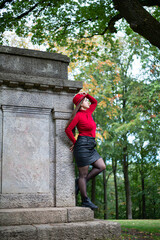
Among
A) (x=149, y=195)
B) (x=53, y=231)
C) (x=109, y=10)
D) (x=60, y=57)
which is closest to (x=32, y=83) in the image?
(x=60, y=57)

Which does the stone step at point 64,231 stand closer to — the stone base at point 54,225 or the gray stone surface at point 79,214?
the stone base at point 54,225

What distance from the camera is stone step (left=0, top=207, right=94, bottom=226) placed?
14.0 ft

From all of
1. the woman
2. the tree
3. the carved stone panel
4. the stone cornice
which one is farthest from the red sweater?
the tree

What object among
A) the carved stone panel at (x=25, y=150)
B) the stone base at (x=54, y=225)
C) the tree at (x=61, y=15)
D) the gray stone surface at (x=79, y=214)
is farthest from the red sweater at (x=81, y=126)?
the tree at (x=61, y=15)

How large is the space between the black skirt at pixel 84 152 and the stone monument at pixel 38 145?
26cm

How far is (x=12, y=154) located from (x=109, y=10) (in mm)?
8112

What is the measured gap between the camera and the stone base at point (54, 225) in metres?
4.02

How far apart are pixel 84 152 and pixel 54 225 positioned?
1.29 metres

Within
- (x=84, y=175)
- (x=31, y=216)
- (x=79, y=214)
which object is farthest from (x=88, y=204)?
(x=31, y=216)

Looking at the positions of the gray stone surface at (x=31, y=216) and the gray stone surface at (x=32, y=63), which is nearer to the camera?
the gray stone surface at (x=31, y=216)

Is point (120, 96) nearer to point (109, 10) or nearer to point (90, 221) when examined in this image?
point (109, 10)

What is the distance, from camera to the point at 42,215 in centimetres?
447

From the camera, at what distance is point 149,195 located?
79.1 ft

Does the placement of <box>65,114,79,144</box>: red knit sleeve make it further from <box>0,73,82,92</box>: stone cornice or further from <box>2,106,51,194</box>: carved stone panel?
<box>0,73,82,92</box>: stone cornice
